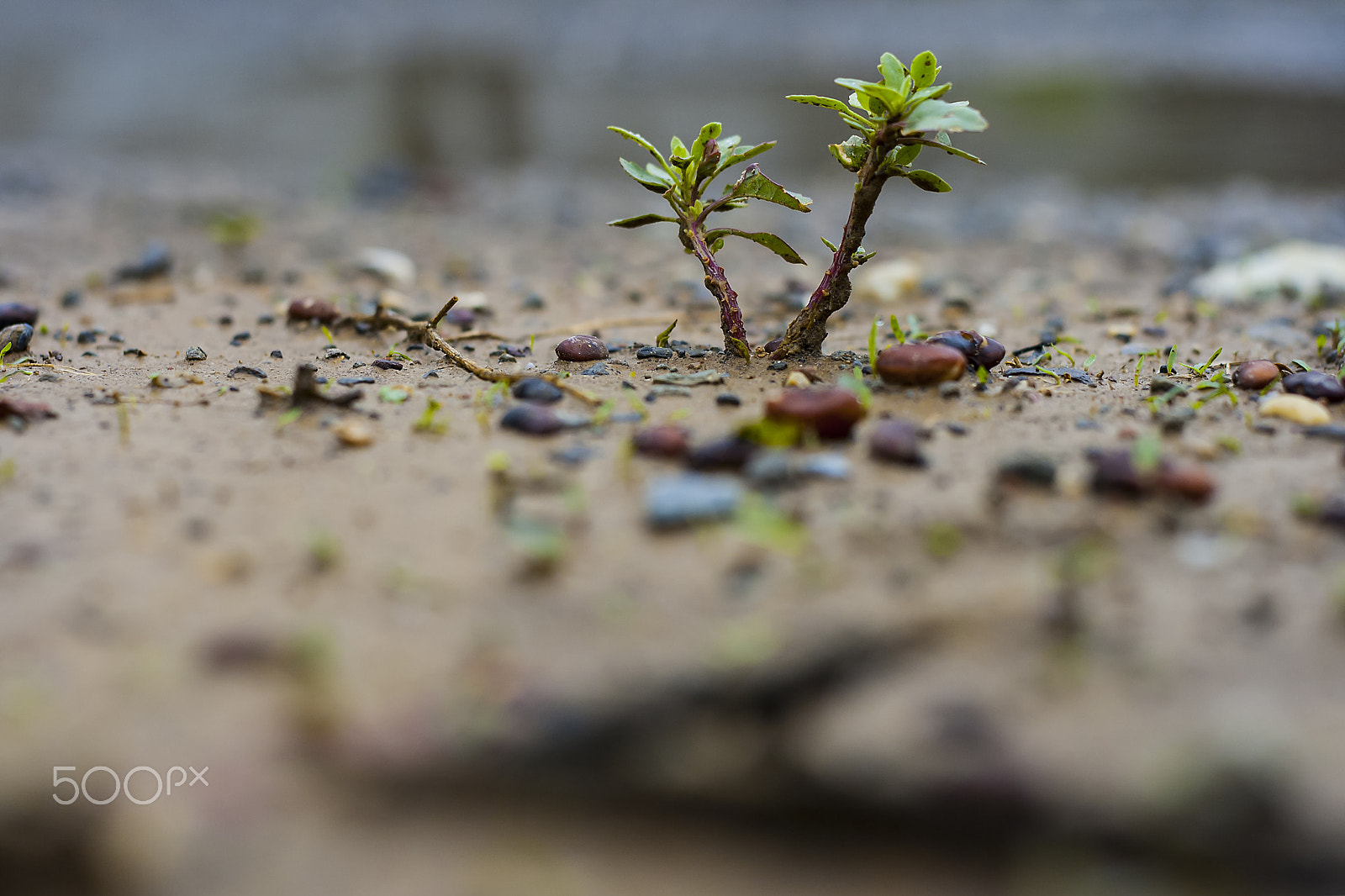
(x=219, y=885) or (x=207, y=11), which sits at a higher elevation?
(x=207, y=11)

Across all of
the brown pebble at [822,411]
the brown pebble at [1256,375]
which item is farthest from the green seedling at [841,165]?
the brown pebble at [1256,375]

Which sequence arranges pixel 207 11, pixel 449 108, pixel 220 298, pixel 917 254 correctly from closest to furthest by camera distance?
pixel 220 298 → pixel 917 254 → pixel 449 108 → pixel 207 11

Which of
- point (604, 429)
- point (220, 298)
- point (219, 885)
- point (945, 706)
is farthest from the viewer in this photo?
point (220, 298)

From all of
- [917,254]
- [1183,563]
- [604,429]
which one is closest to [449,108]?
[917,254]

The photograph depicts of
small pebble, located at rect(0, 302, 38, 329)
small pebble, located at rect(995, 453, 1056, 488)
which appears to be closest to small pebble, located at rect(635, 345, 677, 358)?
small pebble, located at rect(995, 453, 1056, 488)

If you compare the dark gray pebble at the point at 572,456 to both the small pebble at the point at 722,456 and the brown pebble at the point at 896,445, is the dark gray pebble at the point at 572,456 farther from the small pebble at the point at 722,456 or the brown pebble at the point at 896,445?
the brown pebble at the point at 896,445

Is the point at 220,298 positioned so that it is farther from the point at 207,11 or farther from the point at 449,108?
the point at 207,11

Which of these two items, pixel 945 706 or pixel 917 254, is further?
pixel 917 254

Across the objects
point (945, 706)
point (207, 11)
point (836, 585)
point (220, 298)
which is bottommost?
point (945, 706)
